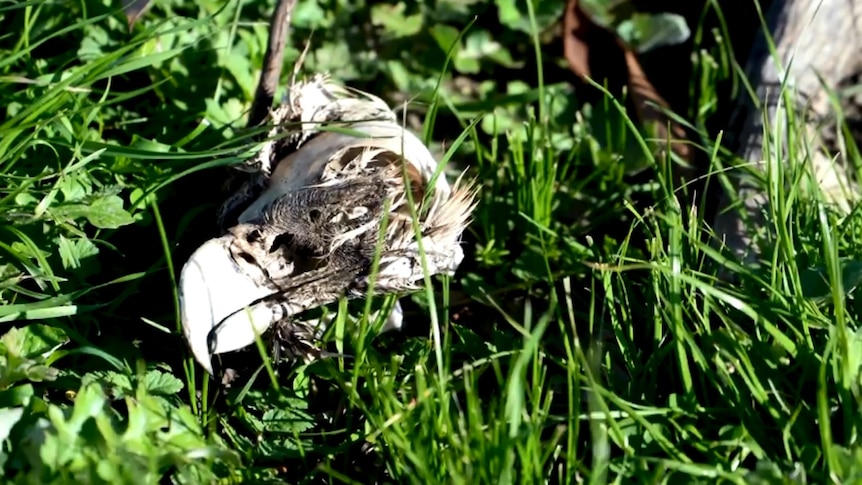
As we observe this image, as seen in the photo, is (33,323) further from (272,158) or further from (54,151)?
(272,158)

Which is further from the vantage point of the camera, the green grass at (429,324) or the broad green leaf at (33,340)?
the broad green leaf at (33,340)

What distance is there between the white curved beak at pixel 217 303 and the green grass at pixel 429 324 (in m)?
0.05

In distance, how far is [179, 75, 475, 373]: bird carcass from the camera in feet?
5.49

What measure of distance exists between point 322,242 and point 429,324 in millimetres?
392

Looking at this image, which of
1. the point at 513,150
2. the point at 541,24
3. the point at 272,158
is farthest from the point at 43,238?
the point at 541,24

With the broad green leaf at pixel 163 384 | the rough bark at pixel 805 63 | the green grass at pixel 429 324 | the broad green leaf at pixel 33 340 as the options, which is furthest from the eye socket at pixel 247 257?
the rough bark at pixel 805 63

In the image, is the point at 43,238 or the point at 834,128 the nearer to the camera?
the point at 43,238

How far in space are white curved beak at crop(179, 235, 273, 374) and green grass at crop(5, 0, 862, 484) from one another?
5cm

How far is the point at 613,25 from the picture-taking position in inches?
105

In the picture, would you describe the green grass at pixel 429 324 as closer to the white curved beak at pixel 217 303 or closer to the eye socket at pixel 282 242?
the white curved beak at pixel 217 303

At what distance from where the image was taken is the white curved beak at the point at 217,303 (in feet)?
5.39

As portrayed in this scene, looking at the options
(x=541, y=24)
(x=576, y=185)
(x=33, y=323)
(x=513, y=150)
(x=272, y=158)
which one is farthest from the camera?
(x=541, y=24)

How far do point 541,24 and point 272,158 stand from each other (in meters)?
1.03

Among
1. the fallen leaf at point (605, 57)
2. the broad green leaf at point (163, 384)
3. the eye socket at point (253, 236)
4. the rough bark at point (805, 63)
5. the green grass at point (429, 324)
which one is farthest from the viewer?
the fallen leaf at point (605, 57)
